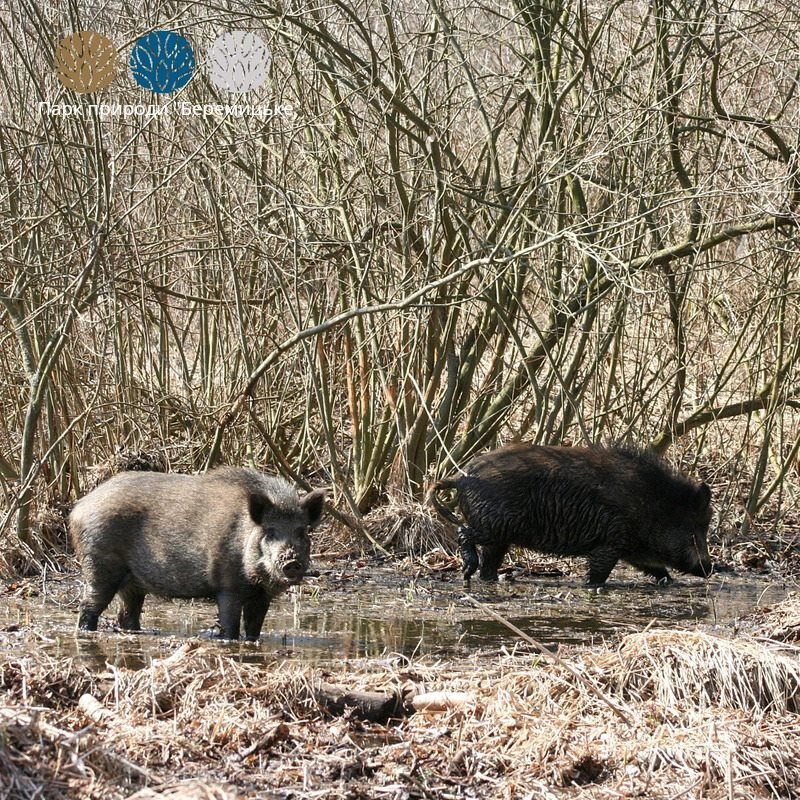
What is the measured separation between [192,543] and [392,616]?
147cm

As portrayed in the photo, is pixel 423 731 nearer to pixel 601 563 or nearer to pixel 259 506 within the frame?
pixel 259 506

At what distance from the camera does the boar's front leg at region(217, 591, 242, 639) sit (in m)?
7.57

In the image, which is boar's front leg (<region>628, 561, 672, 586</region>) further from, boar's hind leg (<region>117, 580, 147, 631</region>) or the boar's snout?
boar's hind leg (<region>117, 580, 147, 631</region>)

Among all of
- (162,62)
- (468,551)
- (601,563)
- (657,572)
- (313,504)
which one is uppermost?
(162,62)

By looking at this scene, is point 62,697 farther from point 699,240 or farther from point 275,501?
point 699,240

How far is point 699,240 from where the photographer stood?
10.1 metres

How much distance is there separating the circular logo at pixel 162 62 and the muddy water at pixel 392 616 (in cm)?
421

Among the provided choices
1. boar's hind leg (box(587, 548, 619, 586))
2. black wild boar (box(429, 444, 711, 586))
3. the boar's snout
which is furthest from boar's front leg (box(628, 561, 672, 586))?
the boar's snout

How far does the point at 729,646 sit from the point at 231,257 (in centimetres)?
554

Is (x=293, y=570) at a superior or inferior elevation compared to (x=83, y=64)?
inferior

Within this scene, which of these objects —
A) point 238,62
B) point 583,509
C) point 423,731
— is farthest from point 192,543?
point 238,62

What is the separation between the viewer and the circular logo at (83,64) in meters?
8.95

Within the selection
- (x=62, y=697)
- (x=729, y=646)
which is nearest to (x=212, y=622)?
(x=62, y=697)

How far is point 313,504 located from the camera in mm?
7750
